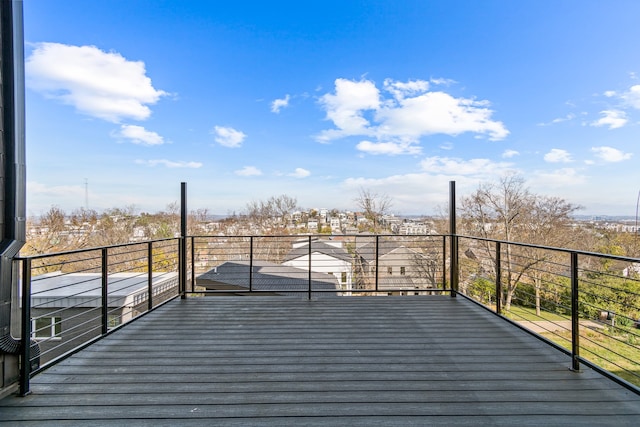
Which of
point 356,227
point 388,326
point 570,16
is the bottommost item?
point 388,326

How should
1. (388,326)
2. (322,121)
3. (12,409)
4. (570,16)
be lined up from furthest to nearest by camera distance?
(322,121), (570,16), (388,326), (12,409)

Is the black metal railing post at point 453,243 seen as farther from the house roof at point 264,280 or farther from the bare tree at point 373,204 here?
the bare tree at point 373,204

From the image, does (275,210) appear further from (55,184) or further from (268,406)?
(268,406)

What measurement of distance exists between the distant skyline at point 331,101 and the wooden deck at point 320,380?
1992 mm

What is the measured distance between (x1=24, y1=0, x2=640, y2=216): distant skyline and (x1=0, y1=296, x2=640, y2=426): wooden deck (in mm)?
1992

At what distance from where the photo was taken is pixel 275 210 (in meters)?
8.99

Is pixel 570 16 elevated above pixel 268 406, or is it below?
above

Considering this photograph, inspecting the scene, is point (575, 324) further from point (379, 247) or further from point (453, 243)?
point (379, 247)

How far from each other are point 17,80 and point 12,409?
5.93ft

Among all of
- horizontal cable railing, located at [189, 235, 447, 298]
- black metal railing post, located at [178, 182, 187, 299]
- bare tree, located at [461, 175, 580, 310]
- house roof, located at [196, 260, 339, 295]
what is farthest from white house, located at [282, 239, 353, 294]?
bare tree, located at [461, 175, 580, 310]

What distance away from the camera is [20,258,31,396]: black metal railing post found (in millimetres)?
1619

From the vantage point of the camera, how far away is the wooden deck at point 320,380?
1.44 meters

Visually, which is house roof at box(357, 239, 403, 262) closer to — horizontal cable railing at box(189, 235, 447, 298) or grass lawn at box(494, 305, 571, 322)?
horizontal cable railing at box(189, 235, 447, 298)

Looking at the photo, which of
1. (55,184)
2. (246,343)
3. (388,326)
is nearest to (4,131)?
(246,343)
